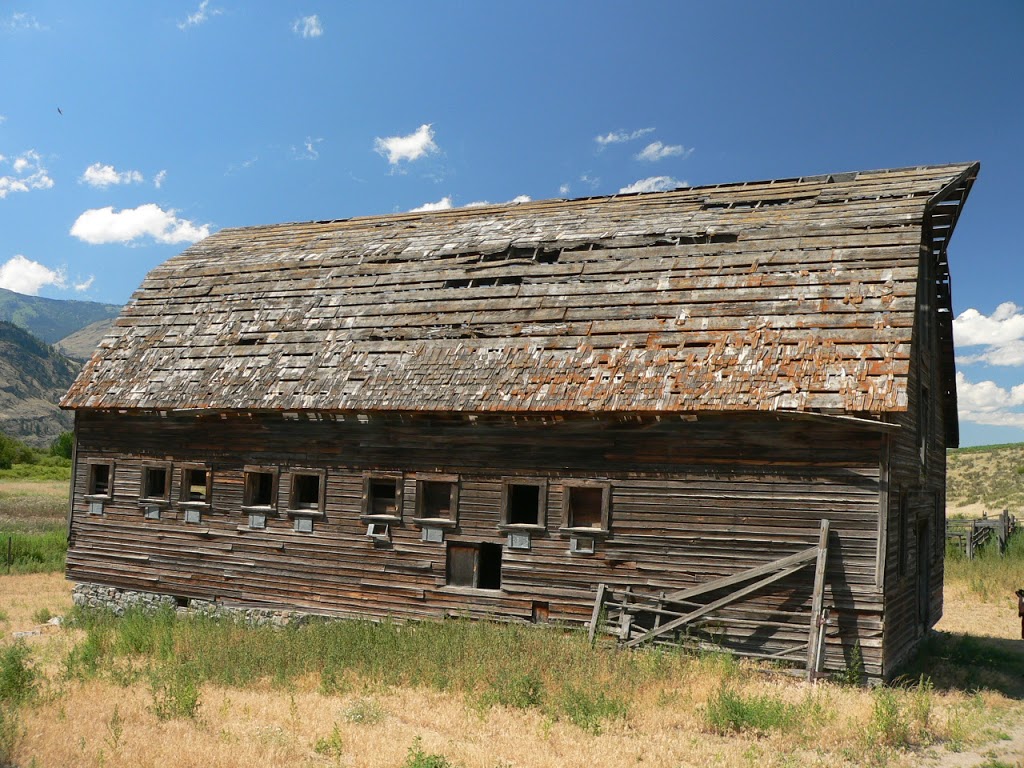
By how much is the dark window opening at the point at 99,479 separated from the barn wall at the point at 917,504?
1449 cm

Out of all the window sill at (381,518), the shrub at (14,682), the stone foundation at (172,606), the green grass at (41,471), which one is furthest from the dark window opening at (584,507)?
the green grass at (41,471)

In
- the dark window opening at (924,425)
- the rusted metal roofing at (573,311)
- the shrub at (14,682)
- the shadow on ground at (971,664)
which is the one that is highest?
the rusted metal roofing at (573,311)

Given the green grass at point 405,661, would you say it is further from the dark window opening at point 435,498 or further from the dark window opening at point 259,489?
the dark window opening at point 259,489

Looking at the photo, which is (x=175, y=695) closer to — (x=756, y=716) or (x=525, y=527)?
(x=525, y=527)

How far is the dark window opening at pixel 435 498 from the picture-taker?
1382 centimetres

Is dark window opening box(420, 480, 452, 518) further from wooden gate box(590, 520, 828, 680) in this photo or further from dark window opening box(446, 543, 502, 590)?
wooden gate box(590, 520, 828, 680)

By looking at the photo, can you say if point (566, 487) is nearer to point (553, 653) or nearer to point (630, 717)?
point (553, 653)

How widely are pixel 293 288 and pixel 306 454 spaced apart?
4327 millimetres

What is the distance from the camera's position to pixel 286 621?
581 inches

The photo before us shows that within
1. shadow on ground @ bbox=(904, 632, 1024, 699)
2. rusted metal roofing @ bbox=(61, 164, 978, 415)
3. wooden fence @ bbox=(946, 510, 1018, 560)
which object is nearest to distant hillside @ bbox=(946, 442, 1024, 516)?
wooden fence @ bbox=(946, 510, 1018, 560)

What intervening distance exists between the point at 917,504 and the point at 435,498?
8.26m

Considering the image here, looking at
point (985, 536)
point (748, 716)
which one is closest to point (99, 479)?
point (748, 716)

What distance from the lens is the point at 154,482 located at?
16969 mm

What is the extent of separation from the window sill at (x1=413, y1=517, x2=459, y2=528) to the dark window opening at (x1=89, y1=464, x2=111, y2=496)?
7238mm
